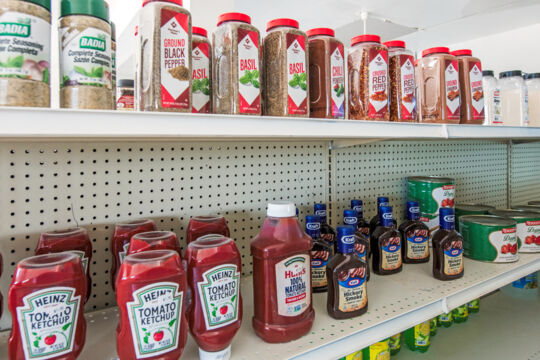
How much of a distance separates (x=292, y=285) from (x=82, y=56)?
70 cm

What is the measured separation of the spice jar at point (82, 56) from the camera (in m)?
0.66

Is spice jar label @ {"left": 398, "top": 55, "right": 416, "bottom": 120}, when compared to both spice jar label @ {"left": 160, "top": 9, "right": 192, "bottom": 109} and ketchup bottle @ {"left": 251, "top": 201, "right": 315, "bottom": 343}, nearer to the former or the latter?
ketchup bottle @ {"left": 251, "top": 201, "right": 315, "bottom": 343}

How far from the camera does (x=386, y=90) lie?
110 centimetres

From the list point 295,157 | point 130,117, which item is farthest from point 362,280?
point 130,117

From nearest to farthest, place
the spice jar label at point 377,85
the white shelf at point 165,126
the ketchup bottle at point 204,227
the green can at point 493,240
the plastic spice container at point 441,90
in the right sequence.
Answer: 1. the white shelf at point 165,126
2. the ketchup bottle at point 204,227
3. the spice jar label at point 377,85
4. the plastic spice container at point 441,90
5. the green can at point 493,240

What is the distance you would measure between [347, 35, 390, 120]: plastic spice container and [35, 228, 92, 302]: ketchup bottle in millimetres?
885

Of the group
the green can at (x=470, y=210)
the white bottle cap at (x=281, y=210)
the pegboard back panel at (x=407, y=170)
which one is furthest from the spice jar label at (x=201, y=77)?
the green can at (x=470, y=210)

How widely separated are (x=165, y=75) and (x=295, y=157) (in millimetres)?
716

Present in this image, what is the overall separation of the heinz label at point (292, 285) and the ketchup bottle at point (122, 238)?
391mm

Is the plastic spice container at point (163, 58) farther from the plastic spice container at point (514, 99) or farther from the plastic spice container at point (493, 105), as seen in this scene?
the plastic spice container at point (514, 99)

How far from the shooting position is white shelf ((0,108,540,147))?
57 cm

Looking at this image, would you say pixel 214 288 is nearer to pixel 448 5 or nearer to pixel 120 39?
pixel 120 39

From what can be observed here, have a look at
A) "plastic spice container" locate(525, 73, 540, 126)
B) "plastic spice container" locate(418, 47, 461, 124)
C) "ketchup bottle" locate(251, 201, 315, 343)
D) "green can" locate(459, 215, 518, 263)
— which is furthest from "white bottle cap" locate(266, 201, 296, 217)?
"plastic spice container" locate(525, 73, 540, 126)

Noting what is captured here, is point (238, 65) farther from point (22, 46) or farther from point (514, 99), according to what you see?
A: point (514, 99)
